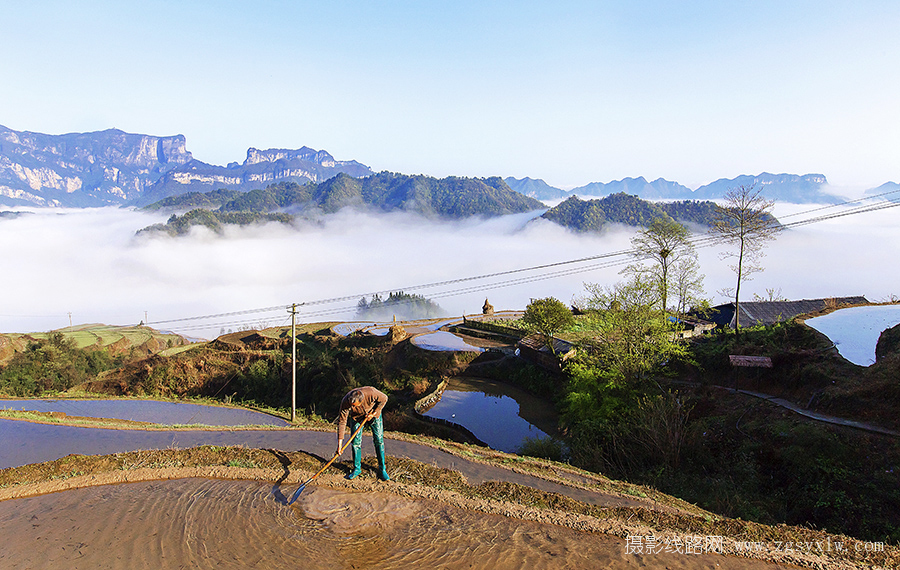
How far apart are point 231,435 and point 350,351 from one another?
92.2ft

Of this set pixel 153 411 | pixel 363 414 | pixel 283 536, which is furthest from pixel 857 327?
pixel 153 411

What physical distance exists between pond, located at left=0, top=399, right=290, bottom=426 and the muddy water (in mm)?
12557

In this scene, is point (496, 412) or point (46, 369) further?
point (46, 369)

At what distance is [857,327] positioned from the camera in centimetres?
2142

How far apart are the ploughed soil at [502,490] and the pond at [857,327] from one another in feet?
45.9

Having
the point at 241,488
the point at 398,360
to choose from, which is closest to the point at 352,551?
the point at 241,488

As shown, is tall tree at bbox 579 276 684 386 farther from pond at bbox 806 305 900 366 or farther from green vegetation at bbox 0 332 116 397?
green vegetation at bbox 0 332 116 397

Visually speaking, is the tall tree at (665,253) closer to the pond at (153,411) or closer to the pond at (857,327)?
the pond at (857,327)

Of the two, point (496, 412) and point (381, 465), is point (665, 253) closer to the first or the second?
point (496, 412)

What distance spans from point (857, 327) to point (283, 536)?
2556cm

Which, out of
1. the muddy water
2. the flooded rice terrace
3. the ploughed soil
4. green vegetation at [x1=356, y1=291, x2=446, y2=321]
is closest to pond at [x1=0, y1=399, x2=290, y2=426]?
the ploughed soil

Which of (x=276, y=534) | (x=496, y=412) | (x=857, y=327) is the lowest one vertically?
(x=496, y=412)

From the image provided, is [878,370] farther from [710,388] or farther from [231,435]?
[231,435]

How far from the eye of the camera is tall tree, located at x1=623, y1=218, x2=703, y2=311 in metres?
31.7
